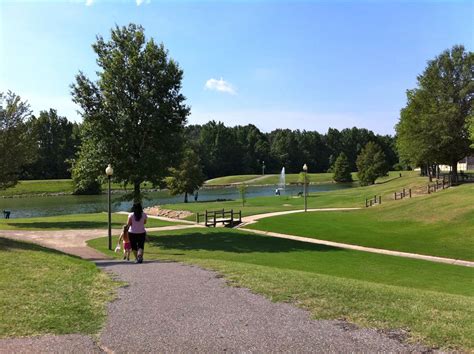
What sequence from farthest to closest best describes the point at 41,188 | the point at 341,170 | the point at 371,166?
the point at 341,170 < the point at 41,188 < the point at 371,166

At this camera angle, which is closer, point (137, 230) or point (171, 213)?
point (137, 230)

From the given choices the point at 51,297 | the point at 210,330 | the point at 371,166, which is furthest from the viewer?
the point at 371,166

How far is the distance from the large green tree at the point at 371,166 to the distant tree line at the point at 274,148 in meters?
65.4

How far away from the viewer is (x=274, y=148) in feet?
573

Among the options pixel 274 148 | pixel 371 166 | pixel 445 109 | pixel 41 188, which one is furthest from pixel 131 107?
pixel 274 148

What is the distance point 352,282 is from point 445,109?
44.2 m

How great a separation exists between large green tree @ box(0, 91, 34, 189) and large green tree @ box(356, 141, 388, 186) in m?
62.7

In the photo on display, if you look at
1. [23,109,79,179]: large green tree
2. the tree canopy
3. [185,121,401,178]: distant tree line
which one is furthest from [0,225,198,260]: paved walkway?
[185,121,401,178]: distant tree line

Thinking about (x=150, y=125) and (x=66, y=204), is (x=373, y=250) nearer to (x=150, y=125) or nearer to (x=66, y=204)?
(x=150, y=125)

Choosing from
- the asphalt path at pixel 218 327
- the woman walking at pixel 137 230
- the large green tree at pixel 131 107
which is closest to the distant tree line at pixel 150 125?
the large green tree at pixel 131 107

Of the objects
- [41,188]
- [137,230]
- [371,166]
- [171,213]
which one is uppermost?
[371,166]

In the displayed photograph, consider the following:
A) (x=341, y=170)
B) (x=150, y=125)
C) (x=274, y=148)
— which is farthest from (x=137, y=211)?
(x=274, y=148)

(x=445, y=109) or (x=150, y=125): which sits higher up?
(x=445, y=109)

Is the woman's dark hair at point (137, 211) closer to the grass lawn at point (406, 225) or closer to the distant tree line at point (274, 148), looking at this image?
the grass lawn at point (406, 225)
